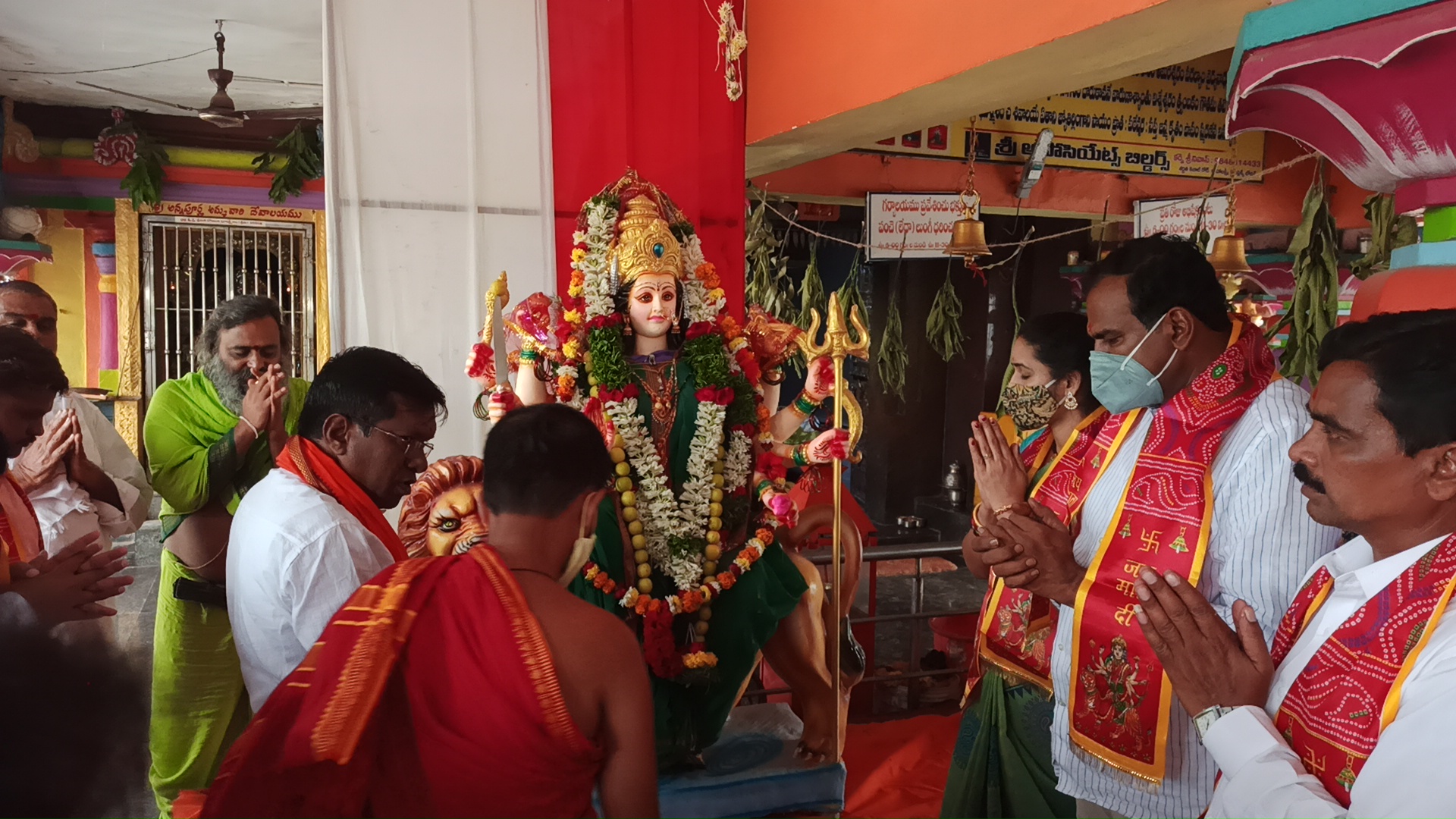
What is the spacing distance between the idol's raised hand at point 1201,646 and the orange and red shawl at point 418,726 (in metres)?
0.91

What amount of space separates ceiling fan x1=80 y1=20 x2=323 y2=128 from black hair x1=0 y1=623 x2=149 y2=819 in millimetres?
6038

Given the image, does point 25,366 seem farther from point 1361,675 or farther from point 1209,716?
point 1361,675

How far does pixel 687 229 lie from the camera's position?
3.29 metres

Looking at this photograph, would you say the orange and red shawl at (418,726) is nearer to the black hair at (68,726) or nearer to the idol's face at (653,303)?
the black hair at (68,726)

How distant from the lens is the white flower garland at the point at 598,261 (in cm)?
311

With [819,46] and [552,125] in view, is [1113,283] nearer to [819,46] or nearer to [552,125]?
[819,46]

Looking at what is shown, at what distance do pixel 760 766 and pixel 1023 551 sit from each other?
1.39 metres

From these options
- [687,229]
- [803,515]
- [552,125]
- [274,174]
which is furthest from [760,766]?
[274,174]

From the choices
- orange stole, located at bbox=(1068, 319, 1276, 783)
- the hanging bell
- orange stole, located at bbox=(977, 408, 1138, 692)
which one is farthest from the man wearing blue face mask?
the hanging bell

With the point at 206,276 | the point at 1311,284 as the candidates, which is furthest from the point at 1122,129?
the point at 206,276

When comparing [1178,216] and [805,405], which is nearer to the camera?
[805,405]

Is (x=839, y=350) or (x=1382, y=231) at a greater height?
(x=1382, y=231)

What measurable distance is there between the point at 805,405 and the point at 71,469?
7.21 ft

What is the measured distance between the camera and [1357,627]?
1324 mm
